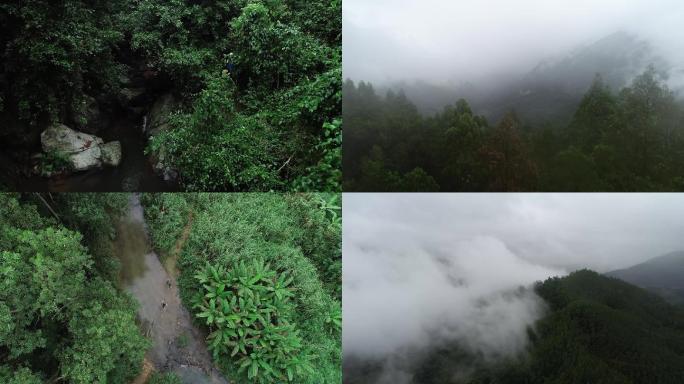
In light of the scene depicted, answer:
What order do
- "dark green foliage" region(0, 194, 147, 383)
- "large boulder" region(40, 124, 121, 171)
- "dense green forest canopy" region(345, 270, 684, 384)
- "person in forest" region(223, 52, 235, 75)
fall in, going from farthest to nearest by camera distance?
"person in forest" region(223, 52, 235, 75) → "large boulder" region(40, 124, 121, 171) → "dense green forest canopy" region(345, 270, 684, 384) → "dark green foliage" region(0, 194, 147, 383)

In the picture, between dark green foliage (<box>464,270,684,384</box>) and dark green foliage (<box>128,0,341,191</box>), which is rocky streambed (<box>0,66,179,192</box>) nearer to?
dark green foliage (<box>128,0,341,191</box>)

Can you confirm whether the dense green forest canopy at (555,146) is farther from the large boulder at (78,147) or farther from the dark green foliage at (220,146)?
the large boulder at (78,147)

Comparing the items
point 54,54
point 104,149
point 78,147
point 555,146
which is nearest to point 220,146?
point 104,149

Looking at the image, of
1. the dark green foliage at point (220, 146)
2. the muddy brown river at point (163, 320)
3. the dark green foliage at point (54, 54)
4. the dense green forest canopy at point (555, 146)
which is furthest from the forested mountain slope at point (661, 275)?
the dark green foliage at point (54, 54)

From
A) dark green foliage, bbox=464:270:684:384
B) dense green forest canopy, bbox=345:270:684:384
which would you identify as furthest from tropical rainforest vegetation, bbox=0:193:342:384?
dark green foliage, bbox=464:270:684:384

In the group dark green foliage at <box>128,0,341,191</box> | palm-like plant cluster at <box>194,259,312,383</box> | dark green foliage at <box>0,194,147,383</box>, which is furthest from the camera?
dark green foliage at <box>128,0,341,191</box>
